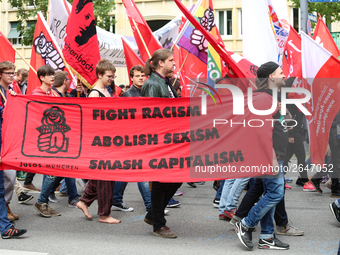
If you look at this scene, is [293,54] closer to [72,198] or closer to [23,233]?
[72,198]

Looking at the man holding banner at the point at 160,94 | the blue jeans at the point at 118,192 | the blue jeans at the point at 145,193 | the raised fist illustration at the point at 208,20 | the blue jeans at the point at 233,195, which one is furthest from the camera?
the raised fist illustration at the point at 208,20

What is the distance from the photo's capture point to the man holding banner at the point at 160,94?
5059 millimetres

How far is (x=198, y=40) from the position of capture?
832 cm

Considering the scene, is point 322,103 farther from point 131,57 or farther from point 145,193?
point 131,57

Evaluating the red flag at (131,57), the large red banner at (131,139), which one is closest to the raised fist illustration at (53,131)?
the large red banner at (131,139)

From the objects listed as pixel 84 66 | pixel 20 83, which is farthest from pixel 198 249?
pixel 20 83

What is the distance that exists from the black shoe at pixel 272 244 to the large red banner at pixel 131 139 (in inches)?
28.3

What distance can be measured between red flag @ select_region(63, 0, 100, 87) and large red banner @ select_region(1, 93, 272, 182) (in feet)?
6.61

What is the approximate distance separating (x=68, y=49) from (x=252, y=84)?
339 centimetres

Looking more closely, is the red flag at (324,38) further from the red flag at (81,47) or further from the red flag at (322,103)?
the red flag at (81,47)

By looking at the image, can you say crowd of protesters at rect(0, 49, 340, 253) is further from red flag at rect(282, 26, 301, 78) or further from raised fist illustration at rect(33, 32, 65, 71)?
red flag at rect(282, 26, 301, 78)

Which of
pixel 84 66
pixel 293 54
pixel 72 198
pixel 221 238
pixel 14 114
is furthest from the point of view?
pixel 293 54

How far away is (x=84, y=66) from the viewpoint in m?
7.35

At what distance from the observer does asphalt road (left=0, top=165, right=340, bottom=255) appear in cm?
460
